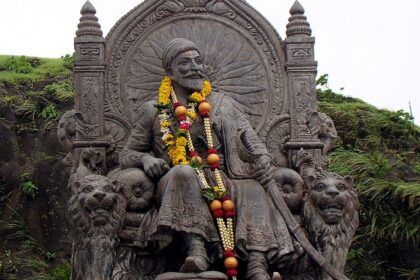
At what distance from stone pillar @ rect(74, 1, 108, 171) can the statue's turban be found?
87cm

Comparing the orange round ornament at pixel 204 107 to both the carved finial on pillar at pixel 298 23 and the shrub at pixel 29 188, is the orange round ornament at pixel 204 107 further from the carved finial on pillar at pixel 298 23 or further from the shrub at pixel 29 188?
the shrub at pixel 29 188

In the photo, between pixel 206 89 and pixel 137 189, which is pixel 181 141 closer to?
pixel 137 189

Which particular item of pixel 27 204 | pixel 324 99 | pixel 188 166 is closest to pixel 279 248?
pixel 188 166

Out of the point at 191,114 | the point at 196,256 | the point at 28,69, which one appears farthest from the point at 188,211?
the point at 28,69

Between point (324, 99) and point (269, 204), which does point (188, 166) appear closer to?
point (269, 204)

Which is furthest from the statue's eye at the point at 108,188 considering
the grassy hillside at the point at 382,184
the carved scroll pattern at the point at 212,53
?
the grassy hillside at the point at 382,184

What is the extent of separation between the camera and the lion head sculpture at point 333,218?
8898 mm

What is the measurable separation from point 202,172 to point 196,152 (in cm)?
29

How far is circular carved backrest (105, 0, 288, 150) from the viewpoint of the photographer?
A: 10.4m

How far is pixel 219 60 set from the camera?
10.6m

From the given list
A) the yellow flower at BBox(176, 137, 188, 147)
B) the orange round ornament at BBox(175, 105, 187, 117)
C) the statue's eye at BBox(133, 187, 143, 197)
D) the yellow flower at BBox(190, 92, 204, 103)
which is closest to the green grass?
the yellow flower at BBox(190, 92, 204, 103)

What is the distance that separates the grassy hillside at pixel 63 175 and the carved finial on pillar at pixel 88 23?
3.68 m

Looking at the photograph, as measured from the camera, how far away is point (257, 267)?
335 inches

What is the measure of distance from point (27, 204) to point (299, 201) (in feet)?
18.5
